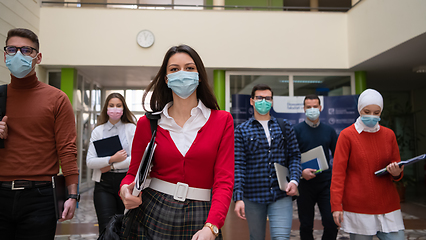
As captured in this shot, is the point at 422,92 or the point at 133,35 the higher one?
the point at 133,35

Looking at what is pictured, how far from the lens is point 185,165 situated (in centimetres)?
161

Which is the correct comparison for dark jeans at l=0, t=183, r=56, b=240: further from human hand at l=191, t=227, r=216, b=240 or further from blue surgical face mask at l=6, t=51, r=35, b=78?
human hand at l=191, t=227, r=216, b=240

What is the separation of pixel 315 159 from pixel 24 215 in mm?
2839

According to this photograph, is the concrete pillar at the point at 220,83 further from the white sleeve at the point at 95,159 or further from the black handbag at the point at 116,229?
the black handbag at the point at 116,229

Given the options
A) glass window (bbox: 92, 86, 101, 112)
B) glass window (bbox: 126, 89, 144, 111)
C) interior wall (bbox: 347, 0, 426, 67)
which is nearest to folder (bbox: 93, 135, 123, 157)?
interior wall (bbox: 347, 0, 426, 67)

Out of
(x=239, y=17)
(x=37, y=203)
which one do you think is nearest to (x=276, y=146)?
(x=37, y=203)

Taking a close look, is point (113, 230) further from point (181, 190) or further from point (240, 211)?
point (240, 211)

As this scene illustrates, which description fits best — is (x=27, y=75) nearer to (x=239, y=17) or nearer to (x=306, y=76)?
(x=239, y=17)

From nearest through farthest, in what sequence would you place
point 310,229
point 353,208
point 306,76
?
point 353,208, point 310,229, point 306,76

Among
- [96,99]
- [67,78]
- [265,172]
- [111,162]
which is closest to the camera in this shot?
[265,172]

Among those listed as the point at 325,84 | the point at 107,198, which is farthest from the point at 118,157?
the point at 325,84

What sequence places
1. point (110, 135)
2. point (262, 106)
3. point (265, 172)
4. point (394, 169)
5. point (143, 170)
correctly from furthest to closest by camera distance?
1. point (110, 135)
2. point (262, 106)
3. point (265, 172)
4. point (394, 169)
5. point (143, 170)

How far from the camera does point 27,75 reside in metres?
2.21

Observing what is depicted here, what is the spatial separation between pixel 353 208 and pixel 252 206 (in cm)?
88
